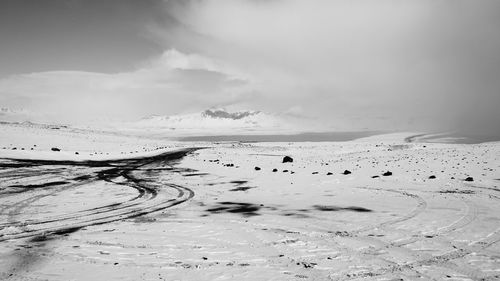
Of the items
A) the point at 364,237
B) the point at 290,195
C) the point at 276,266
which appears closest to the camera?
the point at 276,266

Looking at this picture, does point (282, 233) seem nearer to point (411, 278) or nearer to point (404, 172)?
point (411, 278)

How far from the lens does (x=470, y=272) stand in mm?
6312

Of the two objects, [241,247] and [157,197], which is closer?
[241,247]

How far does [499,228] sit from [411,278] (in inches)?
190

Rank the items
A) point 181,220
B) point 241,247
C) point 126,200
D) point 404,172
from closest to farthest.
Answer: point 241,247, point 181,220, point 126,200, point 404,172

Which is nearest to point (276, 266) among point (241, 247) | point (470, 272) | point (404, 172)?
point (241, 247)

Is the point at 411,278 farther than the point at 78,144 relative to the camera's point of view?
No

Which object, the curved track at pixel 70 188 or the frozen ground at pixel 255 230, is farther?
the curved track at pixel 70 188

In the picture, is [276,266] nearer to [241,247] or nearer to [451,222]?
[241,247]

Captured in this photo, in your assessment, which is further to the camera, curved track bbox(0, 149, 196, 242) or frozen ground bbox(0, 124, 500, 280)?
curved track bbox(0, 149, 196, 242)

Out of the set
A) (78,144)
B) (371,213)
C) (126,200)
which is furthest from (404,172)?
(78,144)

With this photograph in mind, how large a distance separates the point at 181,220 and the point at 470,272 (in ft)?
25.4

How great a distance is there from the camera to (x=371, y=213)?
11.5 m

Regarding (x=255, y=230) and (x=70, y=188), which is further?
(x=70, y=188)
